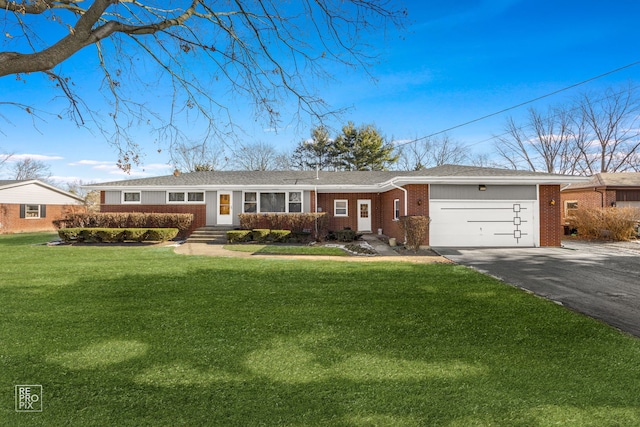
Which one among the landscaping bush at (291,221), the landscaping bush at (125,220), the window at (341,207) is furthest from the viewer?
the window at (341,207)

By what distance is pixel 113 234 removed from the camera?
16.3m

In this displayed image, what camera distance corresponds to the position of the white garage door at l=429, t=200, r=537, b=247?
14320mm

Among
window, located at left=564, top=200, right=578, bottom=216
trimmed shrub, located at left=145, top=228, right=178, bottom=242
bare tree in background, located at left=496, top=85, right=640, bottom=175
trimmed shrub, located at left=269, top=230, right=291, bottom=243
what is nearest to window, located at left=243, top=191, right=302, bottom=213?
trimmed shrub, located at left=269, top=230, right=291, bottom=243

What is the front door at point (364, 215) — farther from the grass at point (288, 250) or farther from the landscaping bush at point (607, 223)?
the landscaping bush at point (607, 223)

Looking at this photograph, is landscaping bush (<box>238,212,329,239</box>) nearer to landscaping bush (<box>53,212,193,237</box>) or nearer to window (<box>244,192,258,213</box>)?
window (<box>244,192,258,213</box>)

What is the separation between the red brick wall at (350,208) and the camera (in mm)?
20312

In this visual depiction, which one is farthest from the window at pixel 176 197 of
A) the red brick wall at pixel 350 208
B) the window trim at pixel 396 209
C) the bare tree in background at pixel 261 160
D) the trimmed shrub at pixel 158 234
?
the bare tree in background at pixel 261 160

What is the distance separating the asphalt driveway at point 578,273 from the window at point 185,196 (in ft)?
40.7

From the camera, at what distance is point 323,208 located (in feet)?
66.6

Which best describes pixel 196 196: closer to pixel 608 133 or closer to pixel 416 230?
pixel 416 230

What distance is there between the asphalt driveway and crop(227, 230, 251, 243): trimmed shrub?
8.34 metres

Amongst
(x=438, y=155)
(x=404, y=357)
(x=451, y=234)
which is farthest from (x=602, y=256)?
(x=438, y=155)

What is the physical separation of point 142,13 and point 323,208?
15.3 meters

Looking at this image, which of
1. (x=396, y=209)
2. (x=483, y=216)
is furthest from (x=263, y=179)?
(x=483, y=216)
